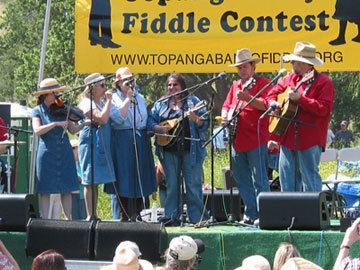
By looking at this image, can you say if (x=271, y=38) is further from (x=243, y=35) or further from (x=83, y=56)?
(x=83, y=56)

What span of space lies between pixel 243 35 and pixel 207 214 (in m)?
2.16

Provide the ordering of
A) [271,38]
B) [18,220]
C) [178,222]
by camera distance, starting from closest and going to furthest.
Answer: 1. [18,220]
2. [178,222]
3. [271,38]

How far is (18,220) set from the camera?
339 inches

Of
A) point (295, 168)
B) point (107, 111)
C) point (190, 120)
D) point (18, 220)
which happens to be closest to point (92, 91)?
point (107, 111)

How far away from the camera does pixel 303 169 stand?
895cm

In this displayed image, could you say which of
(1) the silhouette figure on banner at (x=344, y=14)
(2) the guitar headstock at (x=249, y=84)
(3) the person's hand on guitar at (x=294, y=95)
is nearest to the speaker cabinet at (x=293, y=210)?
(3) the person's hand on guitar at (x=294, y=95)

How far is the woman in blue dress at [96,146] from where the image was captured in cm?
951

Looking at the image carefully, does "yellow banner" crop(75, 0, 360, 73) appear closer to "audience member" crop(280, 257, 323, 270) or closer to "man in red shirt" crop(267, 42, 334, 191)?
"man in red shirt" crop(267, 42, 334, 191)

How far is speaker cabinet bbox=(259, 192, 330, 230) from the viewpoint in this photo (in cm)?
816

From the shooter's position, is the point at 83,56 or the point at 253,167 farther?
the point at 83,56

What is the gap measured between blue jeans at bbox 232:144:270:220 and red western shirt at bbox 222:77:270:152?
0.07 m

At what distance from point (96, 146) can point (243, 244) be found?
87.9 inches

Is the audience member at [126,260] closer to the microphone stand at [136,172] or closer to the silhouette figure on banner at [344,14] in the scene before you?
the microphone stand at [136,172]

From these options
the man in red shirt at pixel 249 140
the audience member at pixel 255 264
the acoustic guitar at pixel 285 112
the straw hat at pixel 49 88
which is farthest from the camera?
the straw hat at pixel 49 88
